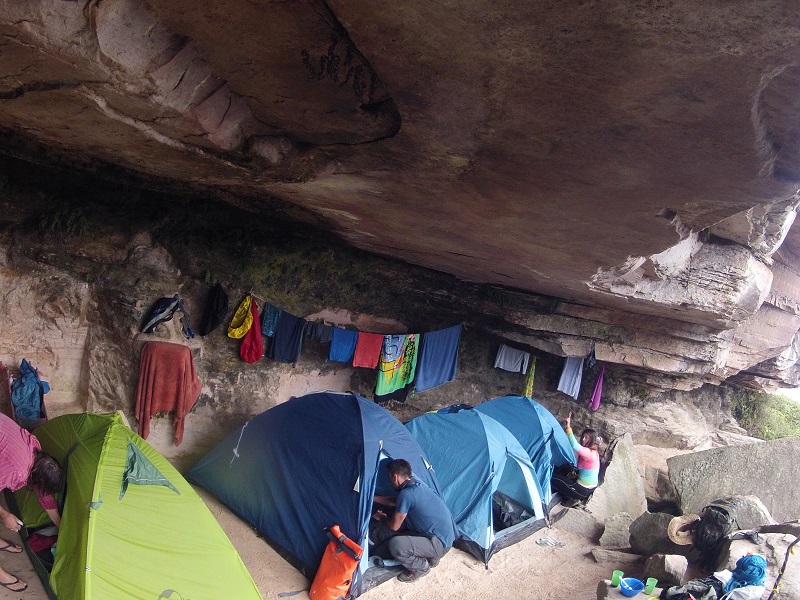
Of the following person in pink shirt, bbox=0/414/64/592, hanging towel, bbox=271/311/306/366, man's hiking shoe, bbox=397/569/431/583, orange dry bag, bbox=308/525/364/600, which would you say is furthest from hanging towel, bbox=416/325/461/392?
person in pink shirt, bbox=0/414/64/592

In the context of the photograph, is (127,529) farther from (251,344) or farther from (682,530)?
(682,530)

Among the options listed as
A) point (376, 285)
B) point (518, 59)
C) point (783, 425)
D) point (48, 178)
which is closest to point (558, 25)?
point (518, 59)

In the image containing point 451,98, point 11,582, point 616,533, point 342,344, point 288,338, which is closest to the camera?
point 451,98

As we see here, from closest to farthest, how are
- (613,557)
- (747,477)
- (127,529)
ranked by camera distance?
(127,529) → (613,557) → (747,477)

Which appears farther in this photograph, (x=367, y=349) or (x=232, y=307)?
(x=367, y=349)

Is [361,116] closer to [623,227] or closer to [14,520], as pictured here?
[623,227]

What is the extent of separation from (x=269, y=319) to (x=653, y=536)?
5.44m

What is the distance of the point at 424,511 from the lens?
16.9 feet

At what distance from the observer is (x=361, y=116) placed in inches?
110

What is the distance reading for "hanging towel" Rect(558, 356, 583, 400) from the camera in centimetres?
993

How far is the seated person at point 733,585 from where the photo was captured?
4.37 metres

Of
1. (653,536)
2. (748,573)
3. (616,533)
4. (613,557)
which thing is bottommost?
(613,557)

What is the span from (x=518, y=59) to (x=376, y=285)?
696 cm

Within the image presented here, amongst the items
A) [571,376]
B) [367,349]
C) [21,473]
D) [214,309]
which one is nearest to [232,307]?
[214,309]
